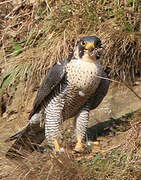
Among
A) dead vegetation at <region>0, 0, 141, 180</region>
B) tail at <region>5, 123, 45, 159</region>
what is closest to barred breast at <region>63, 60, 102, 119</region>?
tail at <region>5, 123, 45, 159</region>

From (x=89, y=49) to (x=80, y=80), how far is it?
291 mm

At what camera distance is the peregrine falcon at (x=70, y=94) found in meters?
4.12

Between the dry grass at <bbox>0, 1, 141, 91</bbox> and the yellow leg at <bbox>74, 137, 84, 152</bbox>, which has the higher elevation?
the dry grass at <bbox>0, 1, 141, 91</bbox>

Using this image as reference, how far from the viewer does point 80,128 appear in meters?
4.48

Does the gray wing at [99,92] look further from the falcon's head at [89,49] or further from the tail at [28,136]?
the tail at [28,136]

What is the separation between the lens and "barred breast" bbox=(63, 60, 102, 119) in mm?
4125

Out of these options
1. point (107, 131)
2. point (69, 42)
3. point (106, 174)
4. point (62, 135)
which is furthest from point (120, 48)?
point (106, 174)

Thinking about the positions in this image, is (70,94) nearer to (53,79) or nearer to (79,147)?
(53,79)

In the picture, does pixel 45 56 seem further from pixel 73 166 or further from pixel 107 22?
pixel 73 166

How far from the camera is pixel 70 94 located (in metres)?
4.25

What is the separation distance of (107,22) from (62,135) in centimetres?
221

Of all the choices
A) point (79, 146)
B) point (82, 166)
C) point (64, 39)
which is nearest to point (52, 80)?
point (79, 146)

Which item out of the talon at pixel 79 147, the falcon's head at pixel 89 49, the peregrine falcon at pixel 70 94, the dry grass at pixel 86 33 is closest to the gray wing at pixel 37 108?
the peregrine falcon at pixel 70 94

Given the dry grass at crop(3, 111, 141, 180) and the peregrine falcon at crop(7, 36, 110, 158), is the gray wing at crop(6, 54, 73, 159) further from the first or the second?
the dry grass at crop(3, 111, 141, 180)
